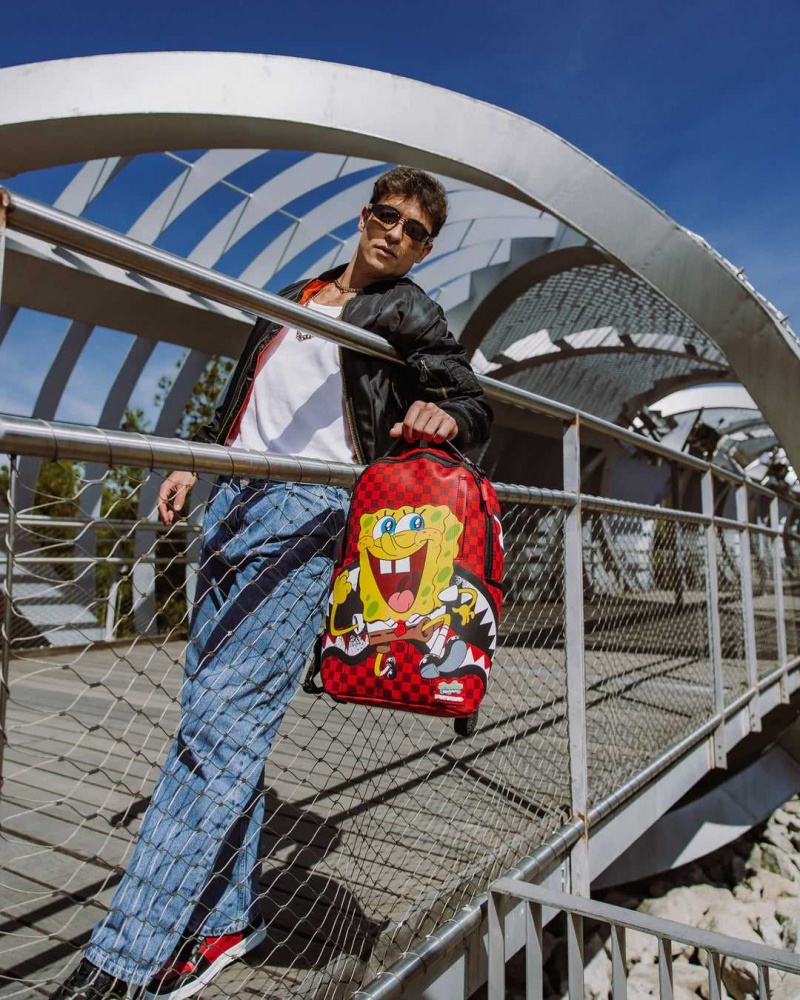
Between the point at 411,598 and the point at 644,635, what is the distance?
195 inches

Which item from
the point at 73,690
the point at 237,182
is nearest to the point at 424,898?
the point at 73,690

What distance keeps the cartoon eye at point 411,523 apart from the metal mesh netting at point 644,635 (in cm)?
192

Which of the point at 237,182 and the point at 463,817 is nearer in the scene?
the point at 463,817

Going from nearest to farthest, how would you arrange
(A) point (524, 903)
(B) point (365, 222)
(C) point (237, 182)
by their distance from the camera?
(B) point (365, 222)
(A) point (524, 903)
(C) point (237, 182)

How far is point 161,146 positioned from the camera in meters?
7.31

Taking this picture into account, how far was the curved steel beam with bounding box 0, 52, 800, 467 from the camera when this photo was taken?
21.9 feet

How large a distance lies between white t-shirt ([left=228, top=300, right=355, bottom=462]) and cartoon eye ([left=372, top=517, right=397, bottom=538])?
1.07ft

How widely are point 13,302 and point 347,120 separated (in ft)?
12.5

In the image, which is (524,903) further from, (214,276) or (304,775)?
(214,276)

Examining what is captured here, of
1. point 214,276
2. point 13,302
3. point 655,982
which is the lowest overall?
point 655,982

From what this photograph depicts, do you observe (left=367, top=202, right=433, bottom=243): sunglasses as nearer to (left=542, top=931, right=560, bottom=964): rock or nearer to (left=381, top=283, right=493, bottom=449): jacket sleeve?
(left=381, top=283, right=493, bottom=449): jacket sleeve

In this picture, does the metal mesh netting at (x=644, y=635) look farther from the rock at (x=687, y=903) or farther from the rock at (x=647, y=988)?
the rock at (x=687, y=903)

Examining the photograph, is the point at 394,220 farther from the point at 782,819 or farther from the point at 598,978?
the point at 782,819

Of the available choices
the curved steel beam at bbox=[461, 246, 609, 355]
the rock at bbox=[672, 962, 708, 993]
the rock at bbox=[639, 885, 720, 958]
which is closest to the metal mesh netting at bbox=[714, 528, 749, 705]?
the rock at bbox=[672, 962, 708, 993]
